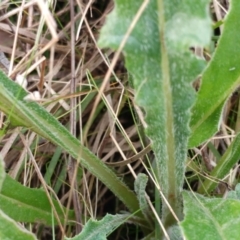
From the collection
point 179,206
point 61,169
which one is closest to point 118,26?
point 179,206

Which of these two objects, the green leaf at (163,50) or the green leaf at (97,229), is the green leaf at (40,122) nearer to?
the green leaf at (97,229)

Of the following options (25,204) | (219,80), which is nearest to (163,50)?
(219,80)

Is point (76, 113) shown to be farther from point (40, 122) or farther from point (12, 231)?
point (12, 231)

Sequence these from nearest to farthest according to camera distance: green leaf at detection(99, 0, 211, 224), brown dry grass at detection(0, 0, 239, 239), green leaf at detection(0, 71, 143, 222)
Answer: green leaf at detection(99, 0, 211, 224)
green leaf at detection(0, 71, 143, 222)
brown dry grass at detection(0, 0, 239, 239)

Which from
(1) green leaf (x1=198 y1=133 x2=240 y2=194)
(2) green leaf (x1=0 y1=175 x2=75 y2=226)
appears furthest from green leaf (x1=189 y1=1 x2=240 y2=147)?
(2) green leaf (x1=0 y1=175 x2=75 y2=226)

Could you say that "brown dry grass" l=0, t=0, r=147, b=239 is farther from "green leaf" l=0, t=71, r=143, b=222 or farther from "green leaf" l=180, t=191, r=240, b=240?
"green leaf" l=180, t=191, r=240, b=240

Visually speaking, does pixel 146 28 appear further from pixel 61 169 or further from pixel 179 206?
pixel 61 169

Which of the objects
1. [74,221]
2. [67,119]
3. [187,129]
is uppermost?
[187,129]
